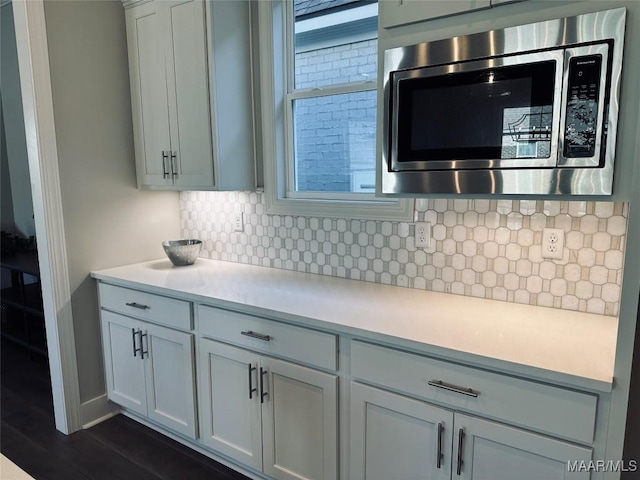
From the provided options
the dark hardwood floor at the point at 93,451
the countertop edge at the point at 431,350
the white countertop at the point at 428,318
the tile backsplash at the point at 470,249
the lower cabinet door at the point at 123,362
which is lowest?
the dark hardwood floor at the point at 93,451

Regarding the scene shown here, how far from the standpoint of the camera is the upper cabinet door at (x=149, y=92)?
8.31ft

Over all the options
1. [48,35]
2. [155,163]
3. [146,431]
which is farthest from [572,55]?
[146,431]

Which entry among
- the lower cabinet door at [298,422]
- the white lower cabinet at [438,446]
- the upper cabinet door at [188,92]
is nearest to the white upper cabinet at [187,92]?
the upper cabinet door at [188,92]

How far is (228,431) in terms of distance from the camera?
2.13m

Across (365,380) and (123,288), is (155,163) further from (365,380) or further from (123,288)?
(365,380)

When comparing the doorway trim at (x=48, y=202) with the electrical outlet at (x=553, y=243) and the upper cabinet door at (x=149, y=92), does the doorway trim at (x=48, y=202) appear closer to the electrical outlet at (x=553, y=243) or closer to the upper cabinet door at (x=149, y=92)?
the upper cabinet door at (x=149, y=92)

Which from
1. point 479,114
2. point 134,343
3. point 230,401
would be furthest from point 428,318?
point 134,343

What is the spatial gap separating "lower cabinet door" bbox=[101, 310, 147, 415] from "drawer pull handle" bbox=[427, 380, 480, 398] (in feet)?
5.41

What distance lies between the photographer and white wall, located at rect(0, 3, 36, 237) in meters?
3.20

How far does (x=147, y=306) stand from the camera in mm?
2354

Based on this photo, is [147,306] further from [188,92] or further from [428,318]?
[428,318]

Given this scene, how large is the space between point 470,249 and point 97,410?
7.64ft

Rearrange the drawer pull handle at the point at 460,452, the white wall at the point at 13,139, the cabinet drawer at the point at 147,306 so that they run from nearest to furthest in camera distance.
Answer: the drawer pull handle at the point at 460,452 → the cabinet drawer at the point at 147,306 → the white wall at the point at 13,139

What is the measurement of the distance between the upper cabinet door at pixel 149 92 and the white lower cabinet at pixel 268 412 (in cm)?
117
